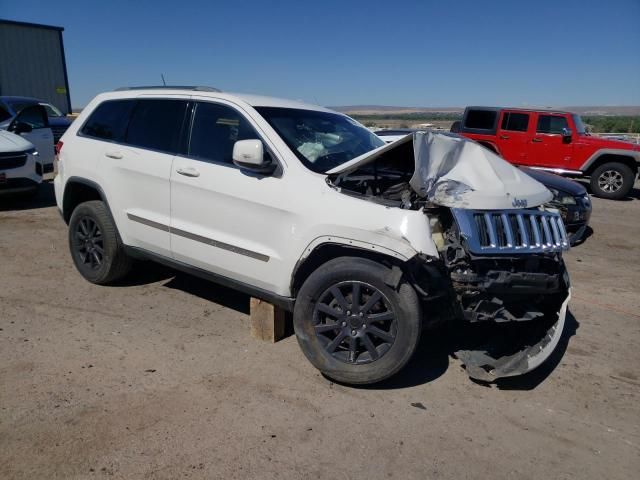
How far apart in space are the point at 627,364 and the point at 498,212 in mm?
1791

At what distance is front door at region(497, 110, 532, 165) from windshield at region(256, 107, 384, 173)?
931 centimetres

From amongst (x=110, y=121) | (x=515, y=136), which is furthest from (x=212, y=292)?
(x=515, y=136)

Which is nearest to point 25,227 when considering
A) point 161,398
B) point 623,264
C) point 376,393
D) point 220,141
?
point 220,141

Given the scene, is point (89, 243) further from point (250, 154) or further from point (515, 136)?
point (515, 136)

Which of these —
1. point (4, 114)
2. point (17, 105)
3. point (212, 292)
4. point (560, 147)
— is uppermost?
point (17, 105)

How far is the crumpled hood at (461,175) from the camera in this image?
3010 mm

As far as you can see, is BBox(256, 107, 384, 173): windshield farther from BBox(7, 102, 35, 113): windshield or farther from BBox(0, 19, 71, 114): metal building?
BBox(0, 19, 71, 114): metal building

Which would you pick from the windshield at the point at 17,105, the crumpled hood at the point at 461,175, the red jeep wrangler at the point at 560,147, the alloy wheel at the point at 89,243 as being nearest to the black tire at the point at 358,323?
the crumpled hood at the point at 461,175

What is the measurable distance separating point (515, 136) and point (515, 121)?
1.31 feet

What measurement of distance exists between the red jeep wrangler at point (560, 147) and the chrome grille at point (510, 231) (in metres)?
9.93

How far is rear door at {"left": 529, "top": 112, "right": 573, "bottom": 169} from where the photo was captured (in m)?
12.0

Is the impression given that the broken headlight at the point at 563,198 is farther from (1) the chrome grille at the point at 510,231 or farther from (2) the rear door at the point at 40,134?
(2) the rear door at the point at 40,134

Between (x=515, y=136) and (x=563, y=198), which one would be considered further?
(x=515, y=136)

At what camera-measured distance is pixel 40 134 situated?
9922 millimetres
